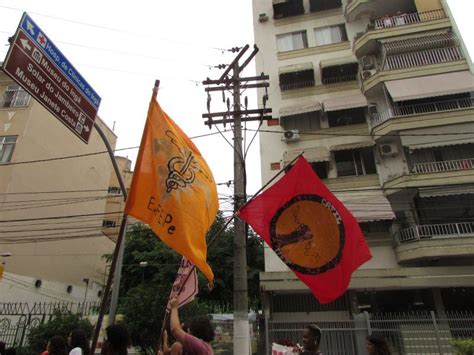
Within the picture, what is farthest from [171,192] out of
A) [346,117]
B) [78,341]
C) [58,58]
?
[346,117]

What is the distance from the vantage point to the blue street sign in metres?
4.60

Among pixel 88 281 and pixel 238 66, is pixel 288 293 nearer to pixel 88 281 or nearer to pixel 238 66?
pixel 238 66

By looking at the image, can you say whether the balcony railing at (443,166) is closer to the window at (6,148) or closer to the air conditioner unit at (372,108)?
the air conditioner unit at (372,108)

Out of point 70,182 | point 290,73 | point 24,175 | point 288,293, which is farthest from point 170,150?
point 70,182

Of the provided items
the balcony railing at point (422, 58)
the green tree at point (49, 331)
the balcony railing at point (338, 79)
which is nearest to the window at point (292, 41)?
the balcony railing at point (338, 79)

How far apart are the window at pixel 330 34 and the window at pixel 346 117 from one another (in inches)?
165

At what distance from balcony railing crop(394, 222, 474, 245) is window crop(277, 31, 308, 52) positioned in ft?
34.8

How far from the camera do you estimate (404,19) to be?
55.2 feet

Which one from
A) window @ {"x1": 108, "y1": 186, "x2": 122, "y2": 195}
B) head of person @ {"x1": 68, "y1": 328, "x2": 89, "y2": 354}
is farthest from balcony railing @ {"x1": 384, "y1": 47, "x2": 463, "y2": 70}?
window @ {"x1": 108, "y1": 186, "x2": 122, "y2": 195}

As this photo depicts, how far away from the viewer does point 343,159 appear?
16.1 m

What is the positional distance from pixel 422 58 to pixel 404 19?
235 centimetres

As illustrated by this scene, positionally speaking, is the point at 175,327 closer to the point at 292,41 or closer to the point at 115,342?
the point at 115,342

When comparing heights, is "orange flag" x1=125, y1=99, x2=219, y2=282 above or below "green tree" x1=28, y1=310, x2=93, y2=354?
above

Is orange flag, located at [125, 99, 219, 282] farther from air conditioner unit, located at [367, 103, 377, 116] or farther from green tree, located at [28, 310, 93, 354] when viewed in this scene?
air conditioner unit, located at [367, 103, 377, 116]
